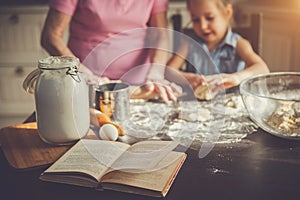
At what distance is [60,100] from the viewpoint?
0.82 metres

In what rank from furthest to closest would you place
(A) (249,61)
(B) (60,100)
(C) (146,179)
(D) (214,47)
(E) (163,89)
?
(D) (214,47), (A) (249,61), (E) (163,89), (B) (60,100), (C) (146,179)

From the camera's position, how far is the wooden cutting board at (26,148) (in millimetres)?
785

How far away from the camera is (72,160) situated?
748 millimetres

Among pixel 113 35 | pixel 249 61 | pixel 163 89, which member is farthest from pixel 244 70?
pixel 113 35

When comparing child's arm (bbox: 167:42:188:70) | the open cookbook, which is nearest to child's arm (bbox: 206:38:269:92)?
child's arm (bbox: 167:42:188:70)

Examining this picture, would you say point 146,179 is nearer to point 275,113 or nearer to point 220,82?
point 275,113

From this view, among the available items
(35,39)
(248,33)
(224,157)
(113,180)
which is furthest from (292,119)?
(35,39)

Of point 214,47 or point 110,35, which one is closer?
point 110,35

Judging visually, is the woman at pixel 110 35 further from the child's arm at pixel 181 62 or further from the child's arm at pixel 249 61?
the child's arm at pixel 249 61

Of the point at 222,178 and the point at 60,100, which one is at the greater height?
the point at 60,100

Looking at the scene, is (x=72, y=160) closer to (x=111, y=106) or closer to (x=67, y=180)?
(x=67, y=180)

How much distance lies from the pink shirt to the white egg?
0.60m

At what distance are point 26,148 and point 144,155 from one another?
0.29m

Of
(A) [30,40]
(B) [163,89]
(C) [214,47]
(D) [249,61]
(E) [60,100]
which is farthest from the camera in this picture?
(A) [30,40]
